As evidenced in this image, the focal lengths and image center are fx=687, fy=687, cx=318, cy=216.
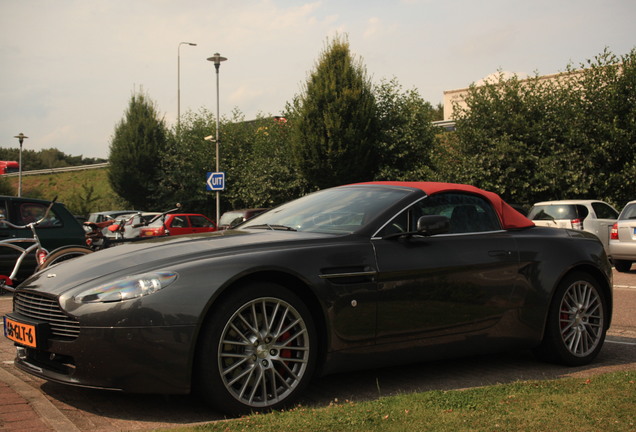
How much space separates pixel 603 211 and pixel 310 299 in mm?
15920

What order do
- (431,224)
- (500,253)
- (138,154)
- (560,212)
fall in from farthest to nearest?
(138,154) < (560,212) < (500,253) < (431,224)

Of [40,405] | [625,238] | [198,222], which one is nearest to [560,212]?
[625,238]

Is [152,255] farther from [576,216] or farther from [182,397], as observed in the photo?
[576,216]

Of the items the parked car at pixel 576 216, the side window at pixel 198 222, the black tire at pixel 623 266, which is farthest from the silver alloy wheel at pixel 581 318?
the side window at pixel 198 222

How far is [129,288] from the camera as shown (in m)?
3.86

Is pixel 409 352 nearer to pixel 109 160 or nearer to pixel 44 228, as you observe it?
pixel 44 228

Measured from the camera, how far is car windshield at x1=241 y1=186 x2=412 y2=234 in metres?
4.85

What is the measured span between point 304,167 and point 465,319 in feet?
88.7

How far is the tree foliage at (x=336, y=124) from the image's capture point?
3067 centimetres

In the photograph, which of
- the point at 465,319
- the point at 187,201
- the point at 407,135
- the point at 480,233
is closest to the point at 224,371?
the point at 465,319

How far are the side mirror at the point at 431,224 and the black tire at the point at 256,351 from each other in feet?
3.34

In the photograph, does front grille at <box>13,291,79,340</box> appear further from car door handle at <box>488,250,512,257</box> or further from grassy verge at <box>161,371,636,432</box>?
car door handle at <box>488,250,512,257</box>

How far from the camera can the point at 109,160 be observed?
44.3m

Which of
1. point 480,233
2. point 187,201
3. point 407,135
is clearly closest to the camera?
point 480,233
